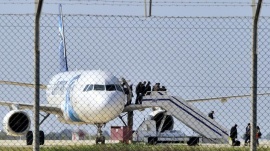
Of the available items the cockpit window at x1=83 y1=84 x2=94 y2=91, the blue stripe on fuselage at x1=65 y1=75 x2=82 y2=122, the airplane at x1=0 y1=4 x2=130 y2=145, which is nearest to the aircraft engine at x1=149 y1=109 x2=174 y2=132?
the airplane at x1=0 y1=4 x2=130 y2=145

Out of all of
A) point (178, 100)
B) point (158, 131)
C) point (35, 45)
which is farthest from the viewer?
point (158, 131)

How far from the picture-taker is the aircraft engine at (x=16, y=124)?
129 feet

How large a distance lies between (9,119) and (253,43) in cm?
2765

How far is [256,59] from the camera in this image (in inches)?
541

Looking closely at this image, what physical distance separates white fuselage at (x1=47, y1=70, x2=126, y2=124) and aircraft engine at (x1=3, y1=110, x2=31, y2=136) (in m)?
1.87

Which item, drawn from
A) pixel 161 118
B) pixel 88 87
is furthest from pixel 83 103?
pixel 161 118

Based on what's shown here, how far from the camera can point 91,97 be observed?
39.2m

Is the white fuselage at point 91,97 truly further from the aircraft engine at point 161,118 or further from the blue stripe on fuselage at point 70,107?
the aircraft engine at point 161,118

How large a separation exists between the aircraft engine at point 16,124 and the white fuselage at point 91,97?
1.87m

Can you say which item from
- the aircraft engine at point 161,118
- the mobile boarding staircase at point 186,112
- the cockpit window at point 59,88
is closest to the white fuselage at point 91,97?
the cockpit window at point 59,88

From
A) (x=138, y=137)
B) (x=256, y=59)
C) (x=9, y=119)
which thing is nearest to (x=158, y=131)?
(x=138, y=137)

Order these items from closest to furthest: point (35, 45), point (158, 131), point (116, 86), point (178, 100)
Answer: point (35, 45)
point (116, 86)
point (178, 100)
point (158, 131)

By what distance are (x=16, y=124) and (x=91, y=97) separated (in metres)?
5.08

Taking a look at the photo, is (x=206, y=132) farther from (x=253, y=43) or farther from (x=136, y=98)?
(x=253, y=43)
